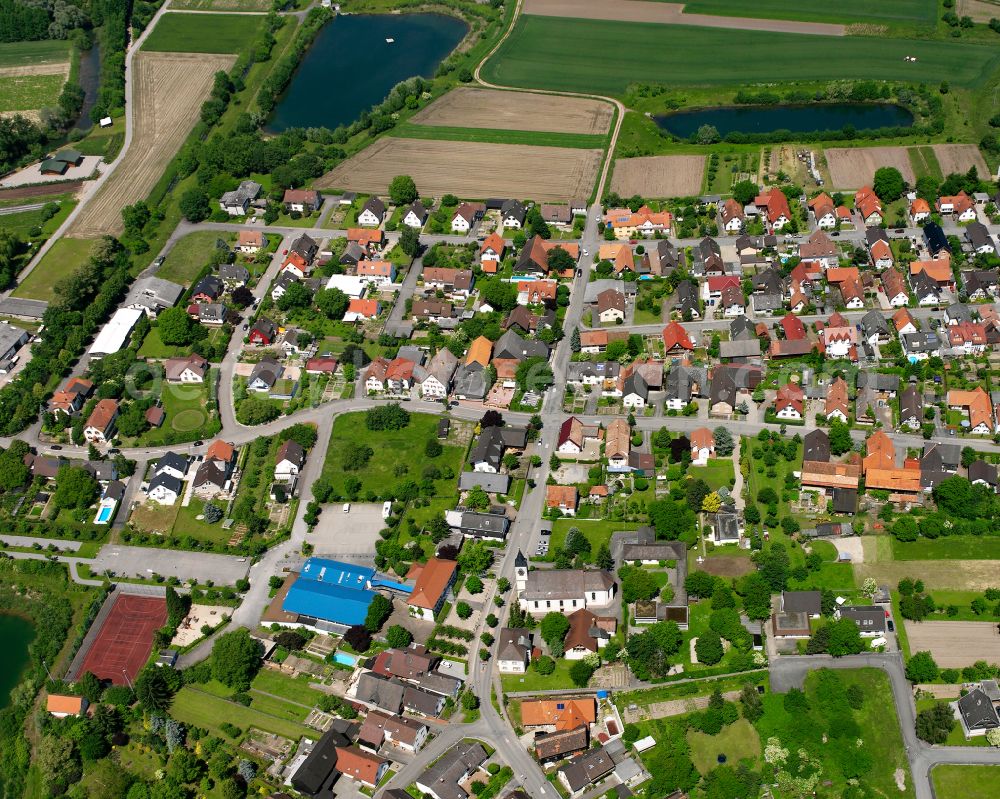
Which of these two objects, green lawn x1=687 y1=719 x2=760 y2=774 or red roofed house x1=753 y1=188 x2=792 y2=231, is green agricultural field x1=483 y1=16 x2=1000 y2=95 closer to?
red roofed house x1=753 y1=188 x2=792 y2=231

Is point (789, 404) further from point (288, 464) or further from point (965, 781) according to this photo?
point (288, 464)

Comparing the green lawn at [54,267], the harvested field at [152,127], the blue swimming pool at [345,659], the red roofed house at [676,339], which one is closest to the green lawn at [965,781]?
the blue swimming pool at [345,659]

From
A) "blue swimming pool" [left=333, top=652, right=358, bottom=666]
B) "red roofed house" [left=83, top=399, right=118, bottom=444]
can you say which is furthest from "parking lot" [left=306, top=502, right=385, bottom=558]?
"red roofed house" [left=83, top=399, right=118, bottom=444]

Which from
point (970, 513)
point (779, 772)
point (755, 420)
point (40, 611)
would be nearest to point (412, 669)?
point (779, 772)

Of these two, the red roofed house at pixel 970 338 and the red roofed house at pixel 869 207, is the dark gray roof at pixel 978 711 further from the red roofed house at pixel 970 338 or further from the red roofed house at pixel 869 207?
the red roofed house at pixel 869 207

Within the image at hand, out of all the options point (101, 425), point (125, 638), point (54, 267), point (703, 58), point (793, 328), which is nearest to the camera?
point (125, 638)

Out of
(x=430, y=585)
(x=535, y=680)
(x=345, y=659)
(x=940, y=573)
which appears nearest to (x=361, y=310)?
(x=430, y=585)

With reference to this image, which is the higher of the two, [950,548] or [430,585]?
[950,548]
